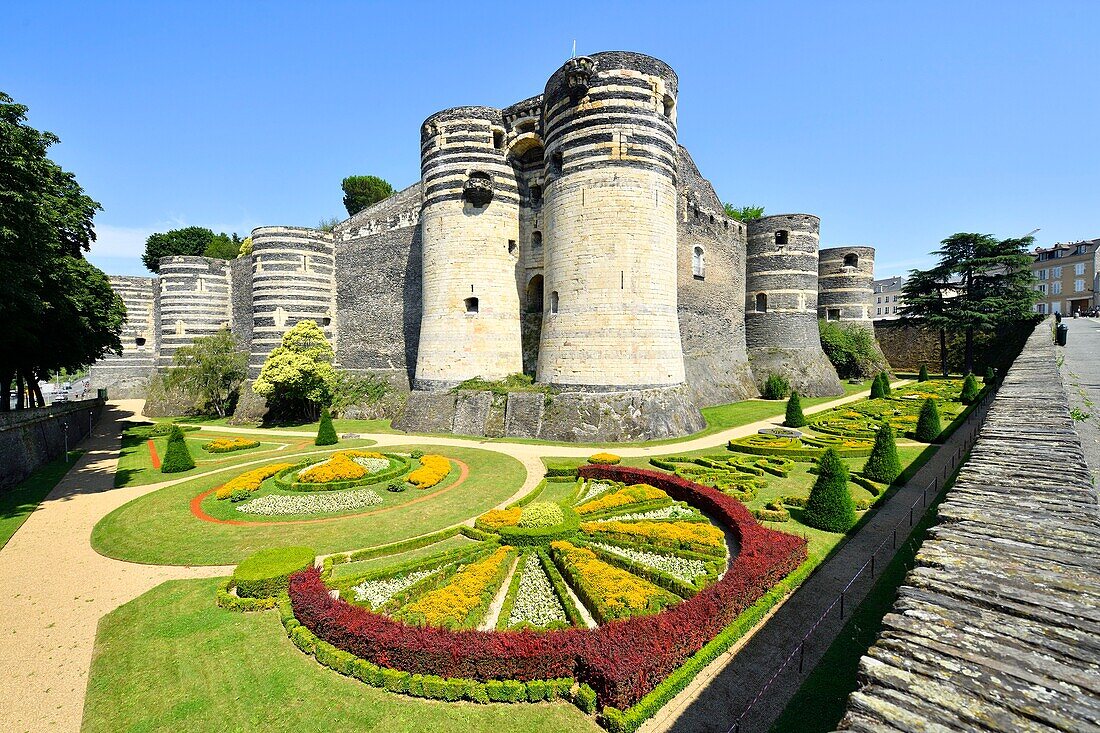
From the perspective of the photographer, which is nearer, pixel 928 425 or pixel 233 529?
pixel 233 529

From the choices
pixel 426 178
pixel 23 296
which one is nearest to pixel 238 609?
pixel 23 296

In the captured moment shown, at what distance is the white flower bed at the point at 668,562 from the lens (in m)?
10.3

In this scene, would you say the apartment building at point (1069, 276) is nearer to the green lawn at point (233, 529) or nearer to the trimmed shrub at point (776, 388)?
the trimmed shrub at point (776, 388)

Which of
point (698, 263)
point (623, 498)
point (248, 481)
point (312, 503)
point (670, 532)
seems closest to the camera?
point (670, 532)

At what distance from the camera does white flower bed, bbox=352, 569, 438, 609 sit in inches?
380

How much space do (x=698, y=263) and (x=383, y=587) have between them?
101ft

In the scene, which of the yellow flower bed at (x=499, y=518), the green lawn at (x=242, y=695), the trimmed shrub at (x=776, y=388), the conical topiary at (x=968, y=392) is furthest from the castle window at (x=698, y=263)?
the green lawn at (x=242, y=695)

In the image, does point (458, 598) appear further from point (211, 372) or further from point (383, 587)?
point (211, 372)

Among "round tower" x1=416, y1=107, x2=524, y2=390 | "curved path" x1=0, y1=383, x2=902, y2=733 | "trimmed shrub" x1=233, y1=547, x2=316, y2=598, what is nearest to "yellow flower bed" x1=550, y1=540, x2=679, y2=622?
"curved path" x1=0, y1=383, x2=902, y2=733

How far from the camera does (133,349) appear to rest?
159 feet

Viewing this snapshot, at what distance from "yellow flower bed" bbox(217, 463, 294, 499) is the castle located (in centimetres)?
996

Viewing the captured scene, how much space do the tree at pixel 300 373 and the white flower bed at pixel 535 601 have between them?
25681mm

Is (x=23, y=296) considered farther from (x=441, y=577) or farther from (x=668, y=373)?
(x=668, y=373)

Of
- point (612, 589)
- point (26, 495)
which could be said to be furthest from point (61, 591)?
point (612, 589)
